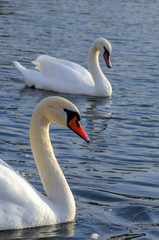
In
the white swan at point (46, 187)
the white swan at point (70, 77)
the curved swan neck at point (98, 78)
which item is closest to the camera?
the white swan at point (46, 187)

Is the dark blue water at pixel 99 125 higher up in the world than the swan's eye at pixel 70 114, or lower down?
lower down

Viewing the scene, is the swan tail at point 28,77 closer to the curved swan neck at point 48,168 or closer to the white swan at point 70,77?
the white swan at point 70,77

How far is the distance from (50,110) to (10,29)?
45.7 ft

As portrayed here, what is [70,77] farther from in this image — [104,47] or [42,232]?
[42,232]

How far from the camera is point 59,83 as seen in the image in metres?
13.6

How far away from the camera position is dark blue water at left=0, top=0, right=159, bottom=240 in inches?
254

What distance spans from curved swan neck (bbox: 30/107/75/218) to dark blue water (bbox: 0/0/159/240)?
0.76 feet

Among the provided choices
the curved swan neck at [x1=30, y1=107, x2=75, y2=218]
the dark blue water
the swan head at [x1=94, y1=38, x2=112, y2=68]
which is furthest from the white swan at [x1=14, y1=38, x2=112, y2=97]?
the curved swan neck at [x1=30, y1=107, x2=75, y2=218]

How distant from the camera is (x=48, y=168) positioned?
6.21m

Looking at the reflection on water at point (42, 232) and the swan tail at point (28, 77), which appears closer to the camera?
the reflection on water at point (42, 232)

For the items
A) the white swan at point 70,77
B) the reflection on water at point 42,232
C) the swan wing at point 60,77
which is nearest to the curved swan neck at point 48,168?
the reflection on water at point 42,232

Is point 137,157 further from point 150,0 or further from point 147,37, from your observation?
point 150,0

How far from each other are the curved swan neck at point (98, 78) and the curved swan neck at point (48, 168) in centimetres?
700

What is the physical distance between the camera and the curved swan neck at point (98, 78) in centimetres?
1314
